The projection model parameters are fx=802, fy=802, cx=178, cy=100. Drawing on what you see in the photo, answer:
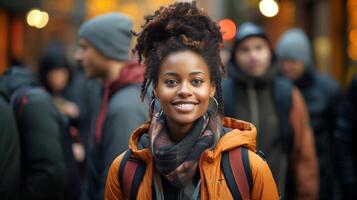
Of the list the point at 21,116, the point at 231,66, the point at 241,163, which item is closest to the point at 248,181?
the point at 241,163

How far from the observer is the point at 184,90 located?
12.8ft

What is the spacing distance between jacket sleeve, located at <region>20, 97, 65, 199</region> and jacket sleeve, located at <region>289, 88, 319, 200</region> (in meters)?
2.05

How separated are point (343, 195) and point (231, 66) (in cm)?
156

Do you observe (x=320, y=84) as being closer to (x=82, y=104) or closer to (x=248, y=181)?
(x=82, y=104)

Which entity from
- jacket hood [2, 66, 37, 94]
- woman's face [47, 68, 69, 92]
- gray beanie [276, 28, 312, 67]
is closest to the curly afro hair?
jacket hood [2, 66, 37, 94]

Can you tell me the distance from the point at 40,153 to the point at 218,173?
212 centimetres

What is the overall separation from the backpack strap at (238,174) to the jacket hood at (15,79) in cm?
253

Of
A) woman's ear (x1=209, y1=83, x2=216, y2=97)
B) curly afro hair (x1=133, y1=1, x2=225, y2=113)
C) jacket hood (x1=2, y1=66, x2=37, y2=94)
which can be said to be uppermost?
curly afro hair (x1=133, y1=1, x2=225, y2=113)

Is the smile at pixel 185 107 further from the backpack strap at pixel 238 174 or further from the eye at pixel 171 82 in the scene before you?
the backpack strap at pixel 238 174

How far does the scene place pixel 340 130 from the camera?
7.06 m

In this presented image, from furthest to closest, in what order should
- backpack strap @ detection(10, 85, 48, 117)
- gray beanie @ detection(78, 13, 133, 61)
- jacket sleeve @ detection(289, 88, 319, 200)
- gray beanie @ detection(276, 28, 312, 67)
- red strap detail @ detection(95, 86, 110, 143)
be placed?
1. gray beanie @ detection(276, 28, 312, 67)
2. jacket sleeve @ detection(289, 88, 319, 200)
3. gray beanie @ detection(78, 13, 133, 61)
4. backpack strap @ detection(10, 85, 48, 117)
5. red strap detail @ detection(95, 86, 110, 143)

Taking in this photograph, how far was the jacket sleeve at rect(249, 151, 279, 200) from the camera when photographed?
3.81 m

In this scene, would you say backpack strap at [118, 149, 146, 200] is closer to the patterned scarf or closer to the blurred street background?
the patterned scarf

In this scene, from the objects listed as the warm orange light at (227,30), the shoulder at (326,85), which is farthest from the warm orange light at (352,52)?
the shoulder at (326,85)
